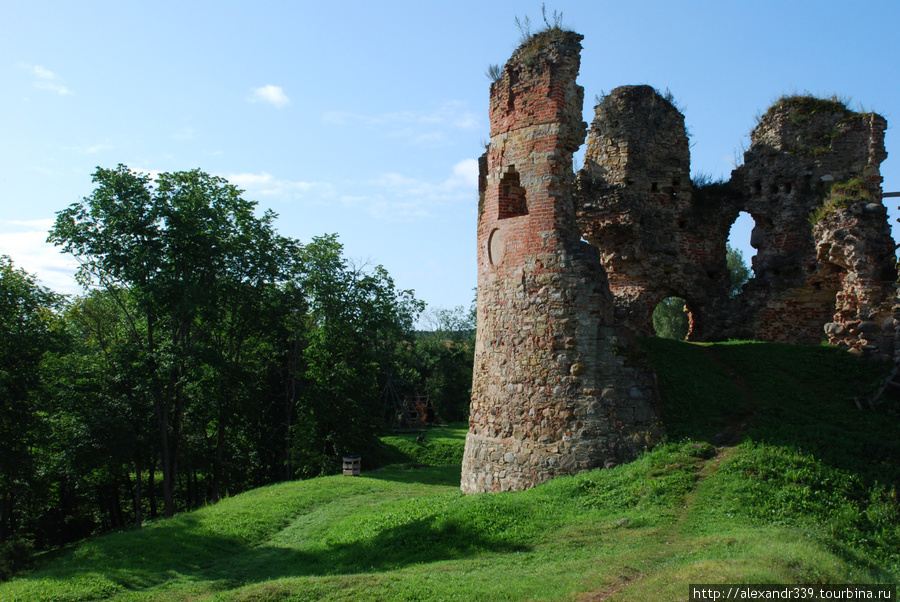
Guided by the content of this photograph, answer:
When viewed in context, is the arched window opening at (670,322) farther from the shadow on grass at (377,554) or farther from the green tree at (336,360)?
the shadow on grass at (377,554)

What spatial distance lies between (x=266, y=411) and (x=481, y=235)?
1609 centimetres

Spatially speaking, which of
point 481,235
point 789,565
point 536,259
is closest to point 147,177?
point 481,235

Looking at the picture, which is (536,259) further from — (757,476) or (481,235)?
(757,476)

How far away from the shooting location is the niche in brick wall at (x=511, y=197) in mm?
13406

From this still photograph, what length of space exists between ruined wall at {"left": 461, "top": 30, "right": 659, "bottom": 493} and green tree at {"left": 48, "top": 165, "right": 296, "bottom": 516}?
10302 millimetres

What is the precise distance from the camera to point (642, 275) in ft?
60.2

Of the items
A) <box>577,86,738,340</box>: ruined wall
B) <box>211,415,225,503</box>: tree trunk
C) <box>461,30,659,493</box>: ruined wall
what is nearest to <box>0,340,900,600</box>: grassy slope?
<box>461,30,659,493</box>: ruined wall

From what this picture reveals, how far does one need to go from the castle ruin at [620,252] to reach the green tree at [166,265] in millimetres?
10118

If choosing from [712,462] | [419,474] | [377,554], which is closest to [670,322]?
[419,474]

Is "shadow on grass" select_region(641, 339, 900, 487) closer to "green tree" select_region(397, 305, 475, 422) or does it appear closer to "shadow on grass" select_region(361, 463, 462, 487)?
"shadow on grass" select_region(361, 463, 462, 487)

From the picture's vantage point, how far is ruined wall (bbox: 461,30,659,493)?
11820 mm

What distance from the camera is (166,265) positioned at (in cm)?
1939

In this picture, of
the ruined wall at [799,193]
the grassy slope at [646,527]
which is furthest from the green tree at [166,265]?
the ruined wall at [799,193]

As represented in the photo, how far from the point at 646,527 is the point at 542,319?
4565mm
